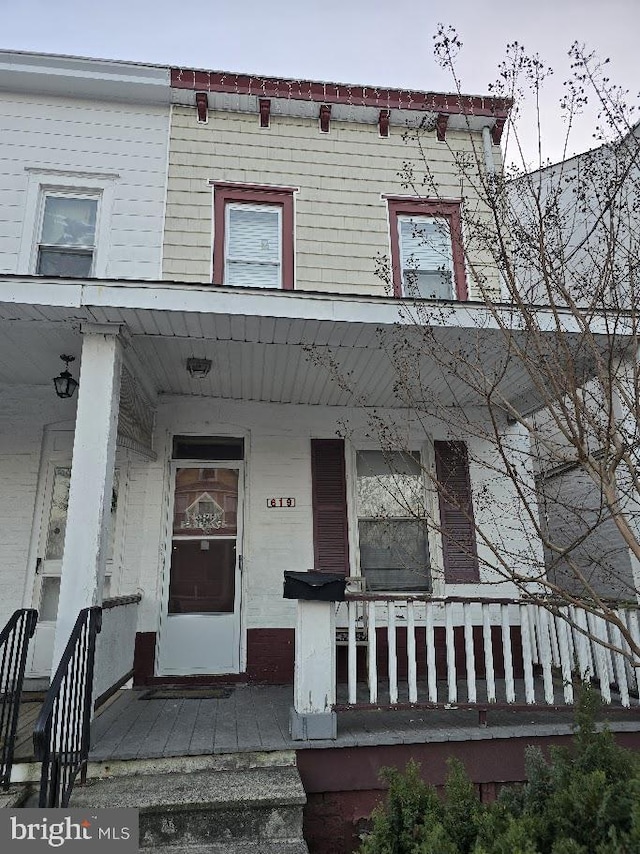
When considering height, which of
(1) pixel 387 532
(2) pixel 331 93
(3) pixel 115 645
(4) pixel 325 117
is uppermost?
(2) pixel 331 93

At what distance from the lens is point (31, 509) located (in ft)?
17.8

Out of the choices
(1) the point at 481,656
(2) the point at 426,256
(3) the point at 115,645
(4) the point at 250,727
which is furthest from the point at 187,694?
(2) the point at 426,256

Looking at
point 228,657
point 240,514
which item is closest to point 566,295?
point 240,514

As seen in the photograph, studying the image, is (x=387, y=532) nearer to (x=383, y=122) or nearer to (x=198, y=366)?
(x=198, y=366)

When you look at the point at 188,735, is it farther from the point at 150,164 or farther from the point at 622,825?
the point at 150,164

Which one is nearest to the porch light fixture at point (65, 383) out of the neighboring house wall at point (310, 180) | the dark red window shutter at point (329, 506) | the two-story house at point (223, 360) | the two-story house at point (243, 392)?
the two-story house at point (243, 392)

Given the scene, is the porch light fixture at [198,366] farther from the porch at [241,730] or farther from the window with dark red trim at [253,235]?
the porch at [241,730]

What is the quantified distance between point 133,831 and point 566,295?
3366 millimetres

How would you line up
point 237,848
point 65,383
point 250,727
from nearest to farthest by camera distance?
point 237,848
point 250,727
point 65,383

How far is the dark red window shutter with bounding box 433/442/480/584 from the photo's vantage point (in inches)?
227

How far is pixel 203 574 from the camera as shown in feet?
18.3

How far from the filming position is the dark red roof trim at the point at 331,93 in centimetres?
617

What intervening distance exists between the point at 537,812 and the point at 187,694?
3.38 meters

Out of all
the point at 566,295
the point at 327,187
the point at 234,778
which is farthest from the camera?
the point at 327,187
